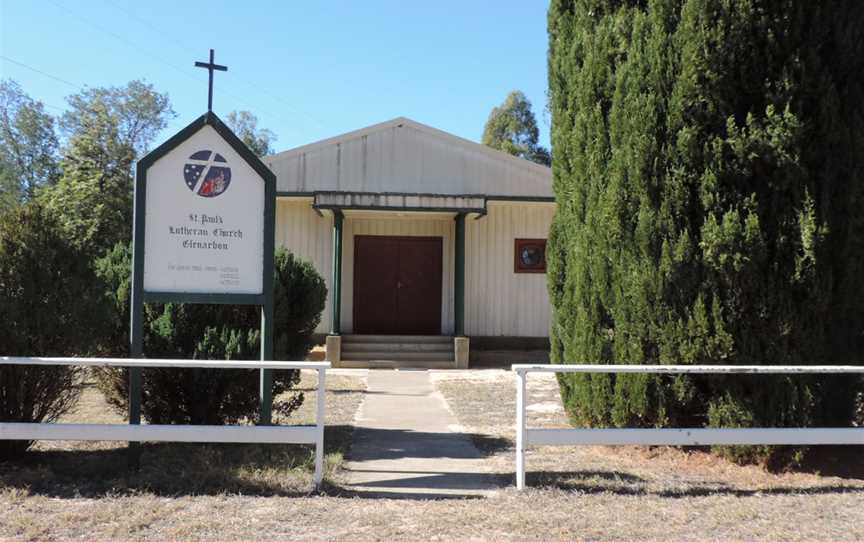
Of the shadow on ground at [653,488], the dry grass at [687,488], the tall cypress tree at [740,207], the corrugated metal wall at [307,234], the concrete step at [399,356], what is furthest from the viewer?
the corrugated metal wall at [307,234]

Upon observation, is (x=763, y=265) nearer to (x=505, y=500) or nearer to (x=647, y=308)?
(x=647, y=308)

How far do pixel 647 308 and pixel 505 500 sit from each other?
6.90 feet

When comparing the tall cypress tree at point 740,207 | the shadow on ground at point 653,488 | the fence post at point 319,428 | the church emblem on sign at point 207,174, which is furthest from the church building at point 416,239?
the fence post at point 319,428

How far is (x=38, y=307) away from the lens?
515 centimetres

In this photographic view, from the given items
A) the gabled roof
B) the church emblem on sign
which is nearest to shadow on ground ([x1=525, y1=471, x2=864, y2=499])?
the church emblem on sign

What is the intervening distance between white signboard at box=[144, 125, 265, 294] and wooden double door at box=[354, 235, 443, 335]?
29.3ft

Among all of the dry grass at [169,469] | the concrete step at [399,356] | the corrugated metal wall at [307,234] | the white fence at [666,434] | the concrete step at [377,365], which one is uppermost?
the corrugated metal wall at [307,234]

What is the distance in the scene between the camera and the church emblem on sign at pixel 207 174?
559cm

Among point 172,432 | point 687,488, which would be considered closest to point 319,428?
point 172,432

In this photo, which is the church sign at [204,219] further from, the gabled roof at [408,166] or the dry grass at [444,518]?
the gabled roof at [408,166]

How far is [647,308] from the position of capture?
18.7ft

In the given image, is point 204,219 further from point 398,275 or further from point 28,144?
point 28,144

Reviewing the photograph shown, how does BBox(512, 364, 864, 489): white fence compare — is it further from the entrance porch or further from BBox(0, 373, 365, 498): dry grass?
the entrance porch

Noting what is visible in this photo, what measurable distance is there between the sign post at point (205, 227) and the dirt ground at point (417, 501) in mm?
848
